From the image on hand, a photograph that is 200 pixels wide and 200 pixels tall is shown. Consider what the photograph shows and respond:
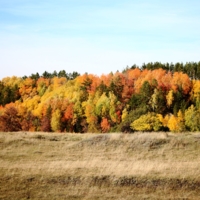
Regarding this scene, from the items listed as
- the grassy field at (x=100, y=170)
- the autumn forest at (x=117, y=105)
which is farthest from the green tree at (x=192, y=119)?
the grassy field at (x=100, y=170)

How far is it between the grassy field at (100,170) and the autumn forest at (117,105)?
4299 centimetres

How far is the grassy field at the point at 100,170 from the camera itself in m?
16.0

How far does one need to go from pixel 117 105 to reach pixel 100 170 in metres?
67.4

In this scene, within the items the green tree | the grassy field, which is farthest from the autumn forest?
the grassy field

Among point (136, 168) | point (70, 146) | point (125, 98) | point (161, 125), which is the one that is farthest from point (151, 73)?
point (136, 168)

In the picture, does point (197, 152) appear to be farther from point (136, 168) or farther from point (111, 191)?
point (111, 191)

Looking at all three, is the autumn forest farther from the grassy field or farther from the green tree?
the grassy field

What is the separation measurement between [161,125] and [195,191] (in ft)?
191

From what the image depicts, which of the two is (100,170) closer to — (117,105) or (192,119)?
(192,119)

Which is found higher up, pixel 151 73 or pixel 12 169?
pixel 151 73

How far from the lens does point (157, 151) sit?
2738 cm

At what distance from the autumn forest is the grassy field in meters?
43.0

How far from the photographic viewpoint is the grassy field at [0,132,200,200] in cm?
1602

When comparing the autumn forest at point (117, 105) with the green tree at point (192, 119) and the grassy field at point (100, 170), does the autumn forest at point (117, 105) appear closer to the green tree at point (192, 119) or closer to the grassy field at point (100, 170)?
the green tree at point (192, 119)
